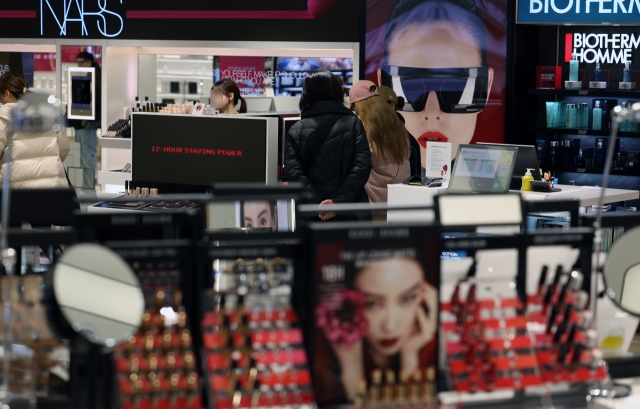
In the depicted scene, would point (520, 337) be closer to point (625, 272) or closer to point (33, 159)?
point (625, 272)

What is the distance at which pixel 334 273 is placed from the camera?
78.8 inches

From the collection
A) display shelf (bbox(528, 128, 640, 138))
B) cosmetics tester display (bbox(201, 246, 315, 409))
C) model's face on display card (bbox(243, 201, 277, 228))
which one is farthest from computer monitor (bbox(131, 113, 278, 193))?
cosmetics tester display (bbox(201, 246, 315, 409))

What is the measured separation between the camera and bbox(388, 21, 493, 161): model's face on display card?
791 cm

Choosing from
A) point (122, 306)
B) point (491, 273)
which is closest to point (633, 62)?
point (491, 273)

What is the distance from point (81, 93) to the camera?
10195 mm

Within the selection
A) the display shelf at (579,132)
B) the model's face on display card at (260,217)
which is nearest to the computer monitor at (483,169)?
the model's face on display card at (260,217)

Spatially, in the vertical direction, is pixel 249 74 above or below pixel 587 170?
above

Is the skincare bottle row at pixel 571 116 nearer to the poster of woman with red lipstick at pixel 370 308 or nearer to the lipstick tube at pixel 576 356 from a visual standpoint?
the lipstick tube at pixel 576 356

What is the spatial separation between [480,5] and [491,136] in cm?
114

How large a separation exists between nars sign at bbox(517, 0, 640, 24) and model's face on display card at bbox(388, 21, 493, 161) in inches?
21.4

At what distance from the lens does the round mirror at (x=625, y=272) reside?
7.66ft

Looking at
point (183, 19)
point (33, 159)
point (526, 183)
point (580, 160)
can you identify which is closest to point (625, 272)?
point (526, 183)

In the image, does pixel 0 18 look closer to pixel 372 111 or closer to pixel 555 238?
pixel 372 111

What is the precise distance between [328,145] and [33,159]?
1.77 metres
